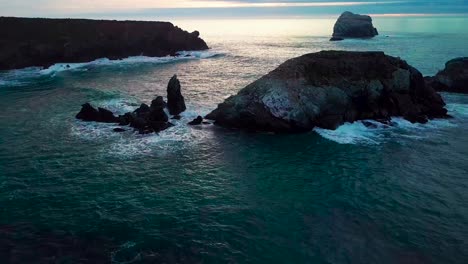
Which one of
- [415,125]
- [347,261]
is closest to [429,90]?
[415,125]

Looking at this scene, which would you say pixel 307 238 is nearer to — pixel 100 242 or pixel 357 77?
pixel 100 242

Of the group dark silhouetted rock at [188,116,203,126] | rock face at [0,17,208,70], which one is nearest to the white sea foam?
dark silhouetted rock at [188,116,203,126]

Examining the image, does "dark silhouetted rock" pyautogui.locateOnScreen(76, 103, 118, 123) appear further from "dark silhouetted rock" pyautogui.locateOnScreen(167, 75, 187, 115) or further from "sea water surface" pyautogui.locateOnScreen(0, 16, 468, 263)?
"dark silhouetted rock" pyautogui.locateOnScreen(167, 75, 187, 115)

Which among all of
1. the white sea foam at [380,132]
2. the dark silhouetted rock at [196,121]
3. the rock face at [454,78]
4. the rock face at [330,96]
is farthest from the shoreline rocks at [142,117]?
the rock face at [454,78]

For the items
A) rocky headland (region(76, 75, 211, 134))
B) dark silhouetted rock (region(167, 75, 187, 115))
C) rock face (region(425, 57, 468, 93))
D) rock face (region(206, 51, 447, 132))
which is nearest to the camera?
rock face (region(206, 51, 447, 132))

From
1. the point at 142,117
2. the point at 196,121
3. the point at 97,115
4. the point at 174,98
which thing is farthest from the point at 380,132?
the point at 97,115
